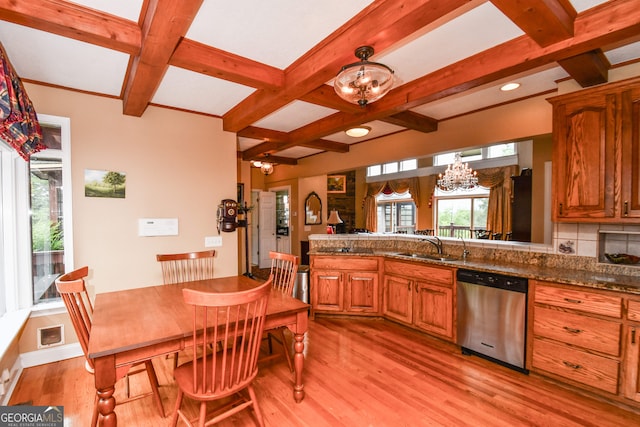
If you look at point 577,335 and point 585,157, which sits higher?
point 585,157

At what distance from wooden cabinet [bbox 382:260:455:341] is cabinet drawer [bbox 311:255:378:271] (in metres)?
0.19

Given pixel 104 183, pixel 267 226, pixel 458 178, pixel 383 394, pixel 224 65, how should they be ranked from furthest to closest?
pixel 267 226 < pixel 458 178 < pixel 104 183 < pixel 383 394 < pixel 224 65

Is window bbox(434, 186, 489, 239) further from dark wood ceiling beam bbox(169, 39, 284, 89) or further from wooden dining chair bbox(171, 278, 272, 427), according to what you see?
wooden dining chair bbox(171, 278, 272, 427)

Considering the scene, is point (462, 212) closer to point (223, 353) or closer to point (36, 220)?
point (223, 353)

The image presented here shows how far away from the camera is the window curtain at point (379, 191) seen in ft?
29.2

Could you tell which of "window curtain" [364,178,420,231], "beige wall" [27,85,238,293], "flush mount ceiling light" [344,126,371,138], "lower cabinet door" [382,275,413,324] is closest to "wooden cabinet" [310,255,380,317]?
"lower cabinet door" [382,275,413,324]

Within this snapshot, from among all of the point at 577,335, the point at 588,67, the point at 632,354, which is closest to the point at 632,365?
the point at 632,354

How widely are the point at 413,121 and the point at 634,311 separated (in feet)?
8.39

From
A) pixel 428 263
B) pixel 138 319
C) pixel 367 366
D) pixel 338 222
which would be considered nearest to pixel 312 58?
pixel 138 319

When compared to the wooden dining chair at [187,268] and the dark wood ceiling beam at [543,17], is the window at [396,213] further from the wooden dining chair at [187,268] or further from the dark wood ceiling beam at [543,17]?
the dark wood ceiling beam at [543,17]

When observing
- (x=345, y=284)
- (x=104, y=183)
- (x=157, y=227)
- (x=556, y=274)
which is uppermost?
(x=104, y=183)

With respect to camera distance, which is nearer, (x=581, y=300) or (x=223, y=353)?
(x=223, y=353)

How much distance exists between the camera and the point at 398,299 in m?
3.53

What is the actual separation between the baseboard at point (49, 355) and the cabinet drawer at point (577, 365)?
4242mm
